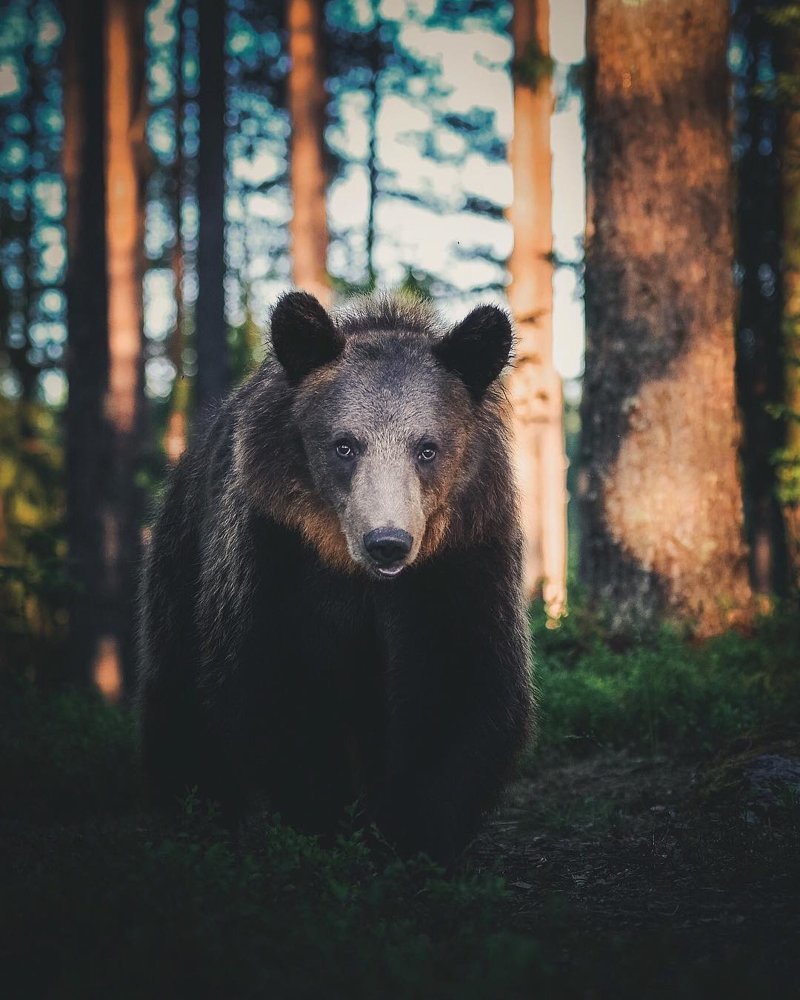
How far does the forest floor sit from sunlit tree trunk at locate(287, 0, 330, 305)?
9852 millimetres

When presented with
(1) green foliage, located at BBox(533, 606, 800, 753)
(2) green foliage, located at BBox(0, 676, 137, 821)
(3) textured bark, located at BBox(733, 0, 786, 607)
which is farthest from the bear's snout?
(3) textured bark, located at BBox(733, 0, 786, 607)

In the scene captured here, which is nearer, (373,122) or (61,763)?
(61,763)

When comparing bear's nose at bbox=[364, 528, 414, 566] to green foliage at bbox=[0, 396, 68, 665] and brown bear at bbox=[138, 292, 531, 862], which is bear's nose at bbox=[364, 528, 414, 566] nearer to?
brown bear at bbox=[138, 292, 531, 862]

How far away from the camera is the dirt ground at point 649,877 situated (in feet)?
9.12

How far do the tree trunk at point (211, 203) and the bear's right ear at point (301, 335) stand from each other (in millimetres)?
10376

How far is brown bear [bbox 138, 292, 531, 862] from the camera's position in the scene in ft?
15.1

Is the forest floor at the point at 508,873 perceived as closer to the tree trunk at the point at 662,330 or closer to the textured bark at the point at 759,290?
the tree trunk at the point at 662,330

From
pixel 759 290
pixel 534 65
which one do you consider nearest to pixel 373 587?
pixel 759 290

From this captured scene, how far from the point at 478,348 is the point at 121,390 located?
37.1ft

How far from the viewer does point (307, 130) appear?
1614 cm

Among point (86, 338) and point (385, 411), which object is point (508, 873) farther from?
point (86, 338)

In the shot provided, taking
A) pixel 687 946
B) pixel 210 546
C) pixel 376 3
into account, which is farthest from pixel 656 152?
Answer: pixel 376 3

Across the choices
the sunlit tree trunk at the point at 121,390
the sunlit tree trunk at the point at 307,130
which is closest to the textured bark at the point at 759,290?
the sunlit tree trunk at the point at 307,130

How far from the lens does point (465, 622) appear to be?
4.63 m
